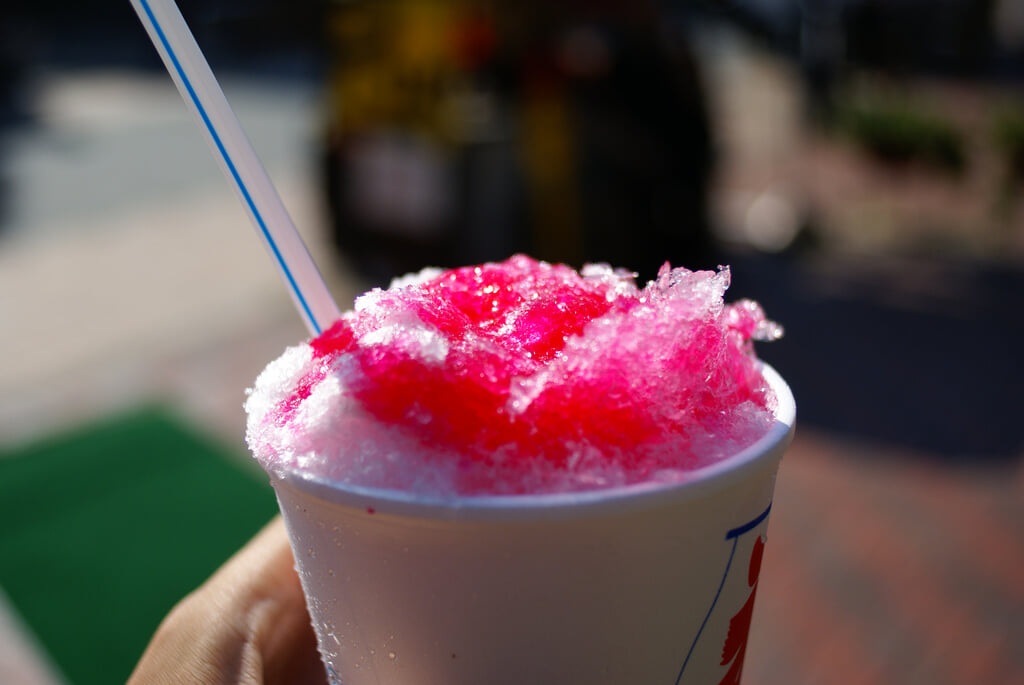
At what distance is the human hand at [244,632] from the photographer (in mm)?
1004

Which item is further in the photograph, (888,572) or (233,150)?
(888,572)

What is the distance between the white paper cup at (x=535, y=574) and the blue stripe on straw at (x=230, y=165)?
12.4 inches

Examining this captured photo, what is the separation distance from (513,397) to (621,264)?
500 cm

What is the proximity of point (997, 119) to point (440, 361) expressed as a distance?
615 centimetres

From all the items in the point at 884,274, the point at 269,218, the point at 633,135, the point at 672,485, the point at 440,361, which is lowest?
the point at 884,274

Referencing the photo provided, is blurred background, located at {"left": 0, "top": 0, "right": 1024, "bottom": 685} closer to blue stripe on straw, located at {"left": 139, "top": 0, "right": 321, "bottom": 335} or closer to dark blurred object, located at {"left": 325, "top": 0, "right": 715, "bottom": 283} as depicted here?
dark blurred object, located at {"left": 325, "top": 0, "right": 715, "bottom": 283}

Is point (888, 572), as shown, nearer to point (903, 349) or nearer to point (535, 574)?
point (903, 349)

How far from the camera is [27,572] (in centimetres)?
314

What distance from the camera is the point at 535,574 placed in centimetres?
80

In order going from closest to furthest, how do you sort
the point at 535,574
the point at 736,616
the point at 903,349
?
1. the point at 535,574
2. the point at 736,616
3. the point at 903,349

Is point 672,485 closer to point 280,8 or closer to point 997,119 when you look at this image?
point 997,119

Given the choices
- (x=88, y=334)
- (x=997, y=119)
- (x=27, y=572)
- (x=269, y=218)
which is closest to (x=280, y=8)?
(x=88, y=334)

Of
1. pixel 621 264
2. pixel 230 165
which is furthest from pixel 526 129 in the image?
pixel 230 165

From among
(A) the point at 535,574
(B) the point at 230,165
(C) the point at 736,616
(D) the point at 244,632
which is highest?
(B) the point at 230,165
